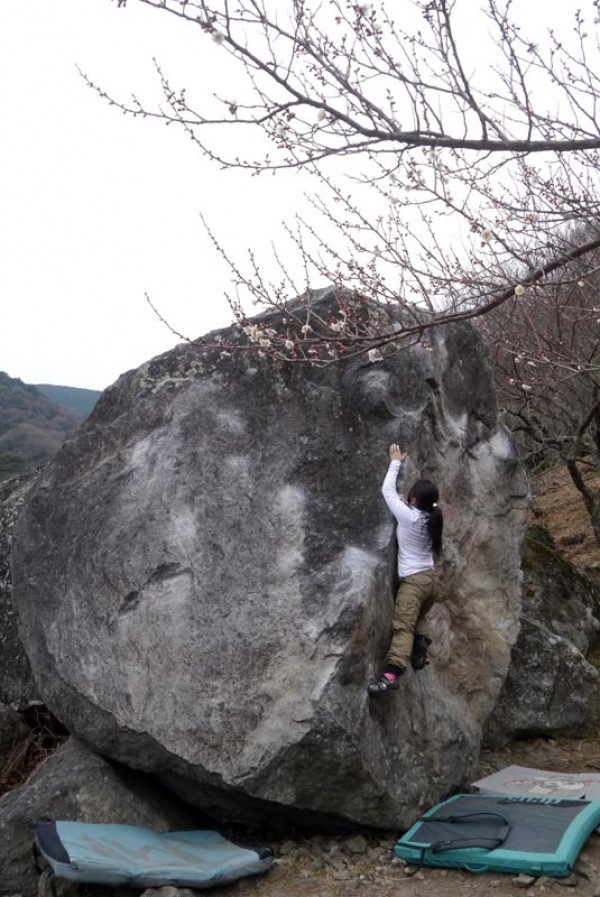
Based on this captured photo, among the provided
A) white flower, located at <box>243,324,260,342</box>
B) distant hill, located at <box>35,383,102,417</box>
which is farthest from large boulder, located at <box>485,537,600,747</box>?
distant hill, located at <box>35,383,102,417</box>

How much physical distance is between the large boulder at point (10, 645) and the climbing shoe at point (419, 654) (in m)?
3.11

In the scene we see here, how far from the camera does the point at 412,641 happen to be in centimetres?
549

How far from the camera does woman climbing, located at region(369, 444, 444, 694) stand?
545 centimetres

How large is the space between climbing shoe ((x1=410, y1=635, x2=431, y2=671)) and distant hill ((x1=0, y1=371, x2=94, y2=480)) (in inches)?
754

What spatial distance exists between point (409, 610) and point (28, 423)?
29.0 metres

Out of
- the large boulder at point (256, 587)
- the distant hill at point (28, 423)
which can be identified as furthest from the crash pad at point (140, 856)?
the distant hill at point (28, 423)

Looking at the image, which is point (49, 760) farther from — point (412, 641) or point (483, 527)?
point (483, 527)

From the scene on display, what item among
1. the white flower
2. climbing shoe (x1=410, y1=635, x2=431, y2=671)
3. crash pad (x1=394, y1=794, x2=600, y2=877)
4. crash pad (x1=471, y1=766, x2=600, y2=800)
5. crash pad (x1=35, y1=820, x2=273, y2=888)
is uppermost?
the white flower

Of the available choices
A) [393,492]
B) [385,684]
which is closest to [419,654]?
[385,684]

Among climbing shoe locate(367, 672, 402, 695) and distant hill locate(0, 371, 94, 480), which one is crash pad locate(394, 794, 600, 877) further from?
distant hill locate(0, 371, 94, 480)

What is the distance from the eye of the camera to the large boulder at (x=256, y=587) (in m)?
4.99

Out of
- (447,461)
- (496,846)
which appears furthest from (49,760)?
(447,461)

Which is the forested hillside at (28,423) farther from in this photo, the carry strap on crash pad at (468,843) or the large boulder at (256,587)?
the carry strap on crash pad at (468,843)

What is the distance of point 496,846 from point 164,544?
2576mm
